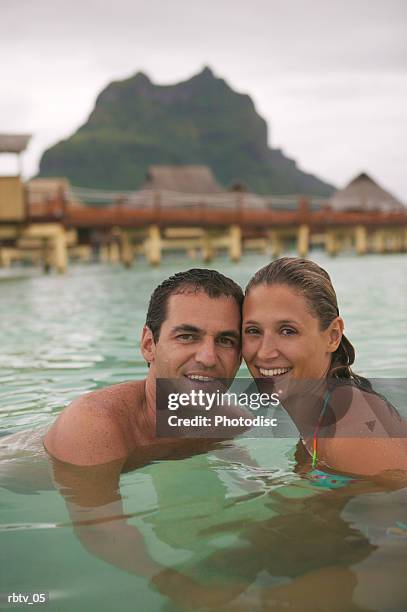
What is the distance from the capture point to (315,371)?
9.37 feet

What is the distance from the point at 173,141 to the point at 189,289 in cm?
15973

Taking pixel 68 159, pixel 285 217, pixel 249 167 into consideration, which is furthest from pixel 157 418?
pixel 249 167

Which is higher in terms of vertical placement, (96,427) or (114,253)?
(96,427)

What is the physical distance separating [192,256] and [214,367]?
5136 centimetres

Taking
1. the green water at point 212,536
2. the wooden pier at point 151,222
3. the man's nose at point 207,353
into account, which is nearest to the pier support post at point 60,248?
the wooden pier at point 151,222

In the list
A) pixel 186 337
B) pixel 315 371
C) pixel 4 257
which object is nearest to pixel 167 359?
pixel 186 337

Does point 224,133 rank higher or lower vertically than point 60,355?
higher

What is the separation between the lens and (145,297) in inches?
608

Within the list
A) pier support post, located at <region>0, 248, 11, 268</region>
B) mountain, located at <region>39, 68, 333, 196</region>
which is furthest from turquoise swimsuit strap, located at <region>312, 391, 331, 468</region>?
mountain, located at <region>39, 68, 333, 196</region>

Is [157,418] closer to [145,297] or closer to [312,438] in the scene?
[312,438]

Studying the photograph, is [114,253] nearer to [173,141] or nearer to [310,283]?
[310,283]

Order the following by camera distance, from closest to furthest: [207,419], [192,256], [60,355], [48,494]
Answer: [48,494] → [207,419] → [60,355] → [192,256]

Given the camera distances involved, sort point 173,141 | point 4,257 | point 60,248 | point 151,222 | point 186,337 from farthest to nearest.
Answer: point 173,141
point 4,257
point 151,222
point 60,248
point 186,337

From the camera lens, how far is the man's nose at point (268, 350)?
9.05ft
